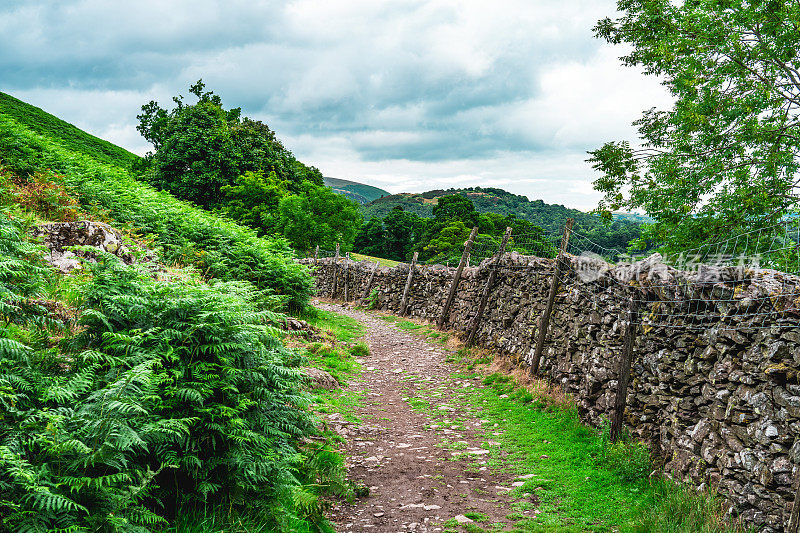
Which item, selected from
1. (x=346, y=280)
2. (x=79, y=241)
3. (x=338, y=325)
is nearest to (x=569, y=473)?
(x=79, y=241)

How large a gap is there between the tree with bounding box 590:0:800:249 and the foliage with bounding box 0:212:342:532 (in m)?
11.7

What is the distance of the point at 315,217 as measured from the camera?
3306cm

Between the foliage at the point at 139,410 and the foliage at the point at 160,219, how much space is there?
→ 4.69 meters

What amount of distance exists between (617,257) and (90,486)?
7.53 meters

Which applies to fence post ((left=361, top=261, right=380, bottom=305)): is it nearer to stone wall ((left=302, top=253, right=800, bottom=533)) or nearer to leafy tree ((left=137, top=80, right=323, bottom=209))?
leafy tree ((left=137, top=80, right=323, bottom=209))

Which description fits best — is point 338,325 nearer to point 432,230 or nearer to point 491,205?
point 432,230

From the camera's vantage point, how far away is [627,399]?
6094 millimetres

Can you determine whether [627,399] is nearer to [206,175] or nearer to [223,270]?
[223,270]

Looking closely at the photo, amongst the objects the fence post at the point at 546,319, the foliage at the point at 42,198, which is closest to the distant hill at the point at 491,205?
the fence post at the point at 546,319

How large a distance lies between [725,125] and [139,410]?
14.2m

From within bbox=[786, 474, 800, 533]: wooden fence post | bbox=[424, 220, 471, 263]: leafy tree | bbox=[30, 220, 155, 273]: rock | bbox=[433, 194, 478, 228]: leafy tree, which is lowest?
bbox=[786, 474, 800, 533]: wooden fence post

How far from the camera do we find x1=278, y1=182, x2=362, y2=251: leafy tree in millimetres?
31172

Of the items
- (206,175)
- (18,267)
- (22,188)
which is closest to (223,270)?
(22,188)

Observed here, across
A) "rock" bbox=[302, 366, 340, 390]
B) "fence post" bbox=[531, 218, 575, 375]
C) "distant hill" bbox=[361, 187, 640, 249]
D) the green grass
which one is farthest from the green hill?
"distant hill" bbox=[361, 187, 640, 249]
